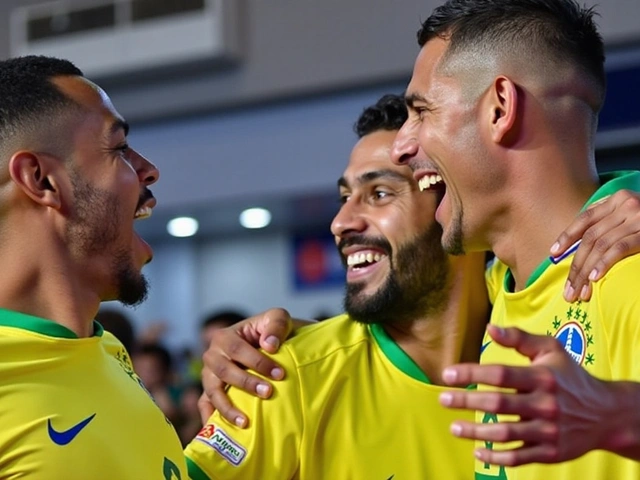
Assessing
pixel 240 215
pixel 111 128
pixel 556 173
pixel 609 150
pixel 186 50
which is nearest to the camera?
pixel 556 173

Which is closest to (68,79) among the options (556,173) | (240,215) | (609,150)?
(556,173)

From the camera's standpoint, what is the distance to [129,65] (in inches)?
349

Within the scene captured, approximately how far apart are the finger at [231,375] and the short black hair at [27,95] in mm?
732

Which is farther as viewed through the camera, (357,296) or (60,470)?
(357,296)

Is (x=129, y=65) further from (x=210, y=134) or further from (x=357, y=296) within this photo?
(x=357, y=296)

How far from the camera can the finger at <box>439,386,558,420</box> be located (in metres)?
1.34

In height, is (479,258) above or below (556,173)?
below

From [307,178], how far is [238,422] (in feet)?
20.6

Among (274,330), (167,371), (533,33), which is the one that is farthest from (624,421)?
(167,371)

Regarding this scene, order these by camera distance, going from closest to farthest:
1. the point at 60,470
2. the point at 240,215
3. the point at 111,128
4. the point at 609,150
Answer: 1. the point at 60,470
2. the point at 111,128
3. the point at 609,150
4. the point at 240,215

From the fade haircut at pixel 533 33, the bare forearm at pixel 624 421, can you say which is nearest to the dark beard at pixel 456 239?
the fade haircut at pixel 533 33

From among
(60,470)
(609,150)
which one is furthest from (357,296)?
(609,150)

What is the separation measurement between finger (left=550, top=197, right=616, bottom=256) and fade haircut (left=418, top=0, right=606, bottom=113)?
34cm

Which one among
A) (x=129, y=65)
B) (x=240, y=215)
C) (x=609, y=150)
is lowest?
(x=240, y=215)
